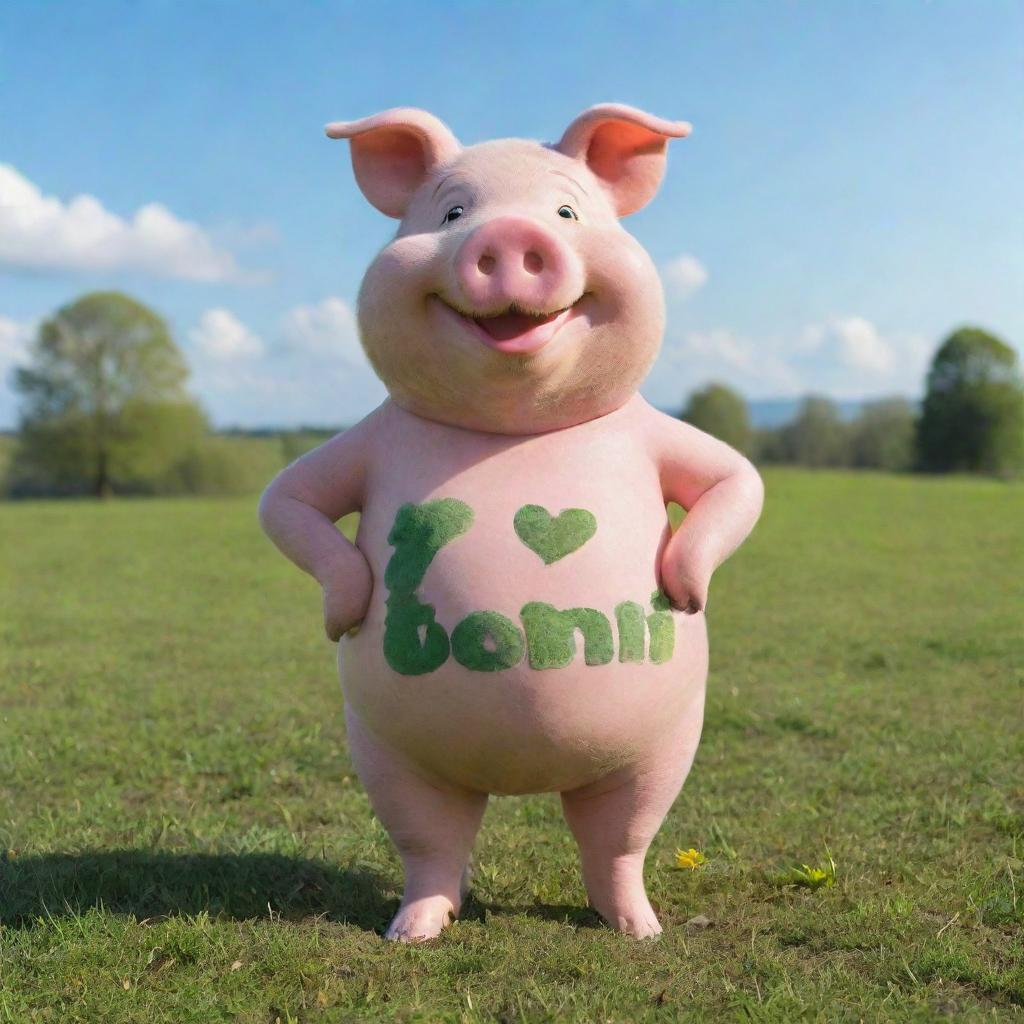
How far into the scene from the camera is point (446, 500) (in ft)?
8.98

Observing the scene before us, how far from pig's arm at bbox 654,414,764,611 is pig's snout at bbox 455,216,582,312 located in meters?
0.59

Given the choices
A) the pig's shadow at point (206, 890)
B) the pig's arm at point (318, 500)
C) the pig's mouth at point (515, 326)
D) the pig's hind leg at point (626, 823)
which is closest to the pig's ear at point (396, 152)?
the pig's mouth at point (515, 326)

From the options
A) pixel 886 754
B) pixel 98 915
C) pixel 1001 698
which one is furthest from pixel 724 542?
pixel 1001 698

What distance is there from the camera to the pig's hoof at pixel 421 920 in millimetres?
2947

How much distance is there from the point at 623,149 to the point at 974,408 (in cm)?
3600

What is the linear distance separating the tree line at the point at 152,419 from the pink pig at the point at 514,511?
→ 22.5 meters

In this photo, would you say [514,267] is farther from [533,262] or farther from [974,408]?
[974,408]

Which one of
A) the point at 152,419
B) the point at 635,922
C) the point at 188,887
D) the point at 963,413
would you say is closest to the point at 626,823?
the point at 635,922

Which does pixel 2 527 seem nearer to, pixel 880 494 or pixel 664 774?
pixel 880 494

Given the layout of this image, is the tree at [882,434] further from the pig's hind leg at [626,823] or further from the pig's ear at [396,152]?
the pig's ear at [396,152]

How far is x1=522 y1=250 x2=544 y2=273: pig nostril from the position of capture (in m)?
2.53

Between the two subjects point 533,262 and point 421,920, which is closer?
point 533,262

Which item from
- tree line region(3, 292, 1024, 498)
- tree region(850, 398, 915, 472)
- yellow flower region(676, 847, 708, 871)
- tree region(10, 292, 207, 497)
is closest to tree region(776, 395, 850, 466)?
tree region(850, 398, 915, 472)

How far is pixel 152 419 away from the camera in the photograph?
29.4m
